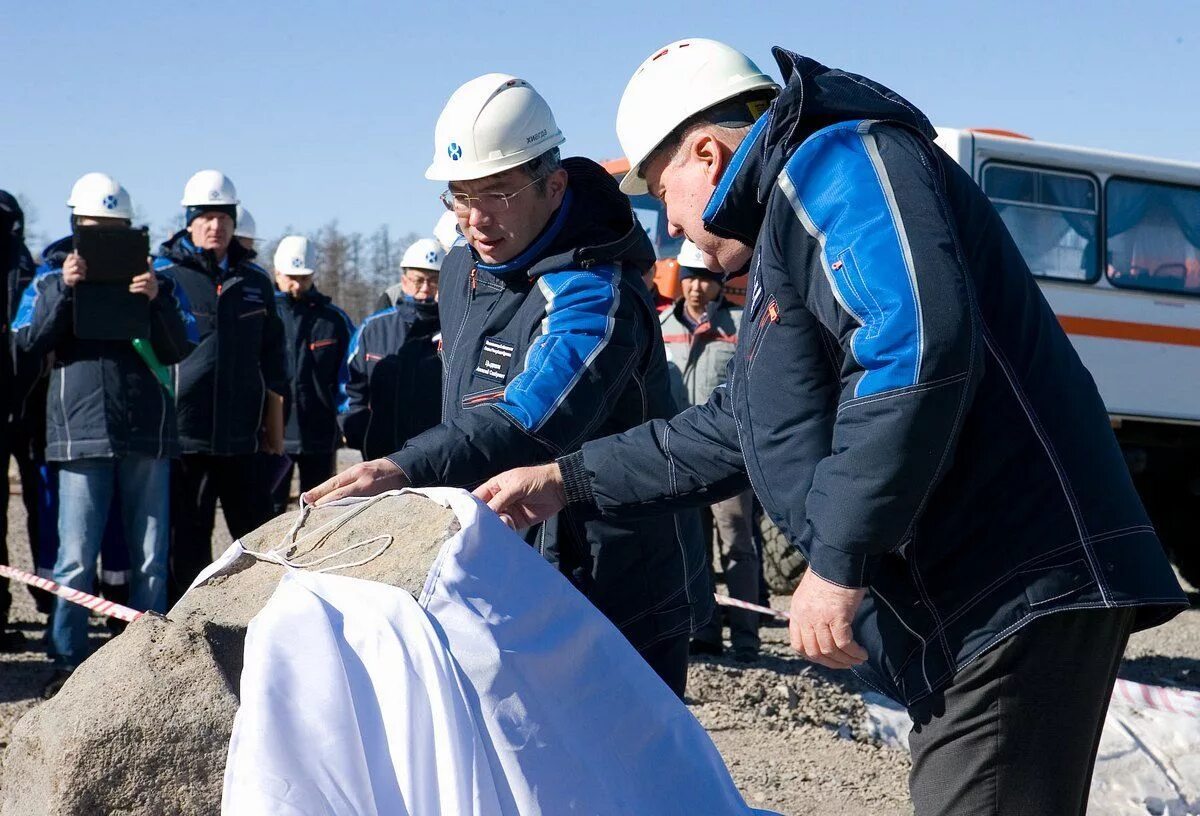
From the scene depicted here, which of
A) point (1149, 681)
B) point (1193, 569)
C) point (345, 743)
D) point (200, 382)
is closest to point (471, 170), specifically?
point (345, 743)

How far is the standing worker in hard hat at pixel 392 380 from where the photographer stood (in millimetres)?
7355

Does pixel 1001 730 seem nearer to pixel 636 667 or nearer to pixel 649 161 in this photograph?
pixel 636 667

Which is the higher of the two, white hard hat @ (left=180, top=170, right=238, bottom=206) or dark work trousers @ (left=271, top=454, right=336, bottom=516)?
white hard hat @ (left=180, top=170, right=238, bottom=206)

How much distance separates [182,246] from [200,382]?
718 millimetres

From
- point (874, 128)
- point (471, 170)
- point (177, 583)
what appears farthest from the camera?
point (177, 583)

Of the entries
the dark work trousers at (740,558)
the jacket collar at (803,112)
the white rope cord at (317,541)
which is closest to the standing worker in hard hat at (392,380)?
the dark work trousers at (740,558)

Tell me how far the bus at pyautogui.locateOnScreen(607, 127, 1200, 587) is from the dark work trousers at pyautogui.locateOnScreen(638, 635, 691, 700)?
576cm

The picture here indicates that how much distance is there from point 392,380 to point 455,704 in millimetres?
5452

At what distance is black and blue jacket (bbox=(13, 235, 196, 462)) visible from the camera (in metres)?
5.49

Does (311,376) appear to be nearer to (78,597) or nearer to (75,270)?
(75,270)

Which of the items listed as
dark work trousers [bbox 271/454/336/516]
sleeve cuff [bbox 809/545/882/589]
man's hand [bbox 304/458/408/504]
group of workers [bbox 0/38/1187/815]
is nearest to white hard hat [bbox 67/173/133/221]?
dark work trousers [bbox 271/454/336/516]

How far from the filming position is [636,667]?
238 centimetres

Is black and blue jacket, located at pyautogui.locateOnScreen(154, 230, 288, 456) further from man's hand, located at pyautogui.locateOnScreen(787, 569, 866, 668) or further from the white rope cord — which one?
man's hand, located at pyautogui.locateOnScreen(787, 569, 866, 668)

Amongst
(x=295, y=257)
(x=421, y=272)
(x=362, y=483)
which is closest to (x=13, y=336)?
(x=421, y=272)
